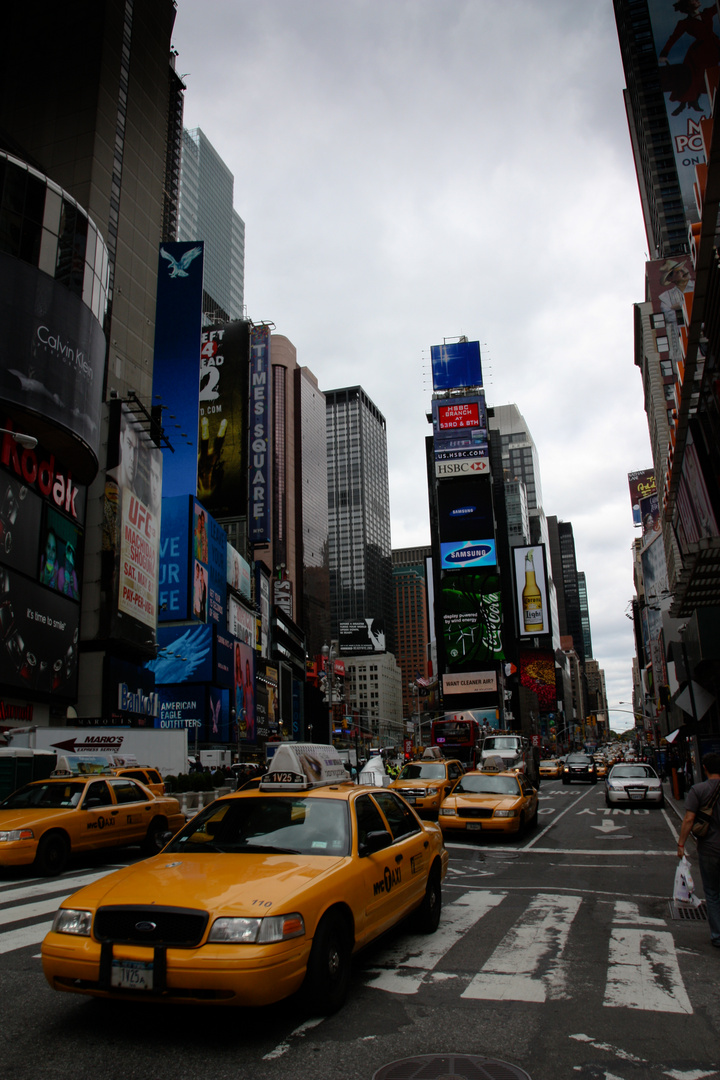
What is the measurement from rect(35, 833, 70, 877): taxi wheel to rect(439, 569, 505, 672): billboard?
89783 mm

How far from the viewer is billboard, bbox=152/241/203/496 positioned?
55094 millimetres

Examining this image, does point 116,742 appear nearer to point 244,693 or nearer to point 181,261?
point 181,261

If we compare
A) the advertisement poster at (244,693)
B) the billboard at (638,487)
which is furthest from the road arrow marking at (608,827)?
the billboard at (638,487)

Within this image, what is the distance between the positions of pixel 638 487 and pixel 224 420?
362 feet

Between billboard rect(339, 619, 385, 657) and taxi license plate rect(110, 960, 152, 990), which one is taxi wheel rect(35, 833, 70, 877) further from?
billboard rect(339, 619, 385, 657)

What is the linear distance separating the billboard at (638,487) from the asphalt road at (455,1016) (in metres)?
141

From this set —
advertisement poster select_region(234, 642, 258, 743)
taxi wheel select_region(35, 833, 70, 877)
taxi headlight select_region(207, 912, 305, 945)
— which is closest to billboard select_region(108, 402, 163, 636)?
advertisement poster select_region(234, 642, 258, 743)

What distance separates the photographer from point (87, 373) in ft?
108

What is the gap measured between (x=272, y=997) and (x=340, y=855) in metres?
1.38

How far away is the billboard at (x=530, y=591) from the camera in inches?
5285

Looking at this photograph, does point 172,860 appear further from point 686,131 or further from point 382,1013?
point 686,131

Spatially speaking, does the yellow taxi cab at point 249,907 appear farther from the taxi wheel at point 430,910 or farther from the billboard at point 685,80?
the billboard at point 685,80

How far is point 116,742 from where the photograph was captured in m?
24.9

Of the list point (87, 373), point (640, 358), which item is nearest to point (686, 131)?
point (640, 358)
